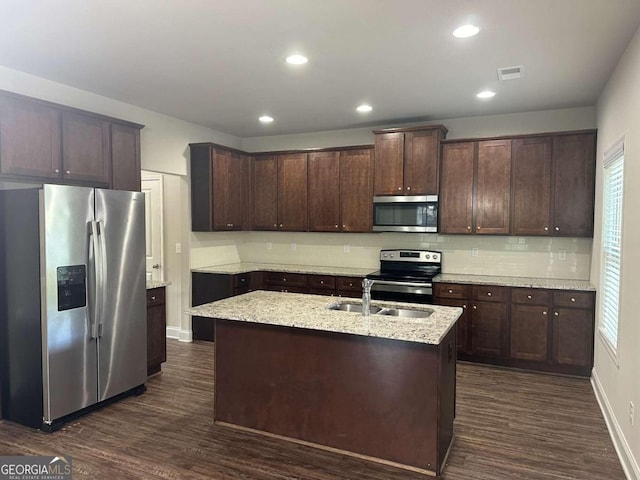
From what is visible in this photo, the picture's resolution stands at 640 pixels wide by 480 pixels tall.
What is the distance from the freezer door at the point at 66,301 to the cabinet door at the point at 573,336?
14.0 feet

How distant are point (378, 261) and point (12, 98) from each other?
13.8 feet

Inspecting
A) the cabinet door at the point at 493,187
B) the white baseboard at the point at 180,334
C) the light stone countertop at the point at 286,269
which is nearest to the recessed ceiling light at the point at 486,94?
the cabinet door at the point at 493,187

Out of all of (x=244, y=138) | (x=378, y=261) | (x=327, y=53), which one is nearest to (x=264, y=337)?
(x=327, y=53)

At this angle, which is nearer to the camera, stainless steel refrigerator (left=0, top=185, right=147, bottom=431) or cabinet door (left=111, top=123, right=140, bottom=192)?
stainless steel refrigerator (left=0, top=185, right=147, bottom=431)

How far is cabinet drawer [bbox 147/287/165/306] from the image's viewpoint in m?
4.25

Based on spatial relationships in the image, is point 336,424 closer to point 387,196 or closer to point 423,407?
point 423,407

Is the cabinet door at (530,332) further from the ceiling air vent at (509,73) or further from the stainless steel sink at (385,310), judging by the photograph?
the ceiling air vent at (509,73)

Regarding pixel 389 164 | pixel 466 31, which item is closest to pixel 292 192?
pixel 389 164

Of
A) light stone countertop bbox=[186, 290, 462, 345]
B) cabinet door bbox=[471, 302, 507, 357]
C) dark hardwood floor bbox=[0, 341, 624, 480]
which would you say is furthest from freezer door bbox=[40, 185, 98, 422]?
cabinet door bbox=[471, 302, 507, 357]

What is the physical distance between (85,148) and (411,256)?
374cm

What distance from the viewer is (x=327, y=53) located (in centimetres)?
322

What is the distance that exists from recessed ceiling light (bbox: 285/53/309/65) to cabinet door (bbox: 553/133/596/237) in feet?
9.45

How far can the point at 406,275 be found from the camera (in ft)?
17.1

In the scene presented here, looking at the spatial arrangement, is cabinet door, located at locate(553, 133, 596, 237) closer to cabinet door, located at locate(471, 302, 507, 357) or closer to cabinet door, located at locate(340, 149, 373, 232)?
cabinet door, located at locate(471, 302, 507, 357)
